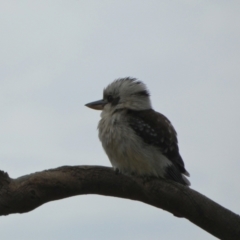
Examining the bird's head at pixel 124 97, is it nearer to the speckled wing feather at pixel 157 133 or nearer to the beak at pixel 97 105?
the beak at pixel 97 105

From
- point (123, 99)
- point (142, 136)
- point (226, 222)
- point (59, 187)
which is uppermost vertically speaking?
point (123, 99)

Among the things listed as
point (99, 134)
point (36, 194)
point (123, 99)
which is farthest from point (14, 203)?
point (123, 99)

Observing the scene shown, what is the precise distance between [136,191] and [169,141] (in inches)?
43.6

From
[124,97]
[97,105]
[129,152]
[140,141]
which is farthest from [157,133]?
[97,105]

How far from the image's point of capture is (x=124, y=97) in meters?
5.10

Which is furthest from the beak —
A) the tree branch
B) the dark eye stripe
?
the tree branch

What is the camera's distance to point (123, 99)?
200 inches

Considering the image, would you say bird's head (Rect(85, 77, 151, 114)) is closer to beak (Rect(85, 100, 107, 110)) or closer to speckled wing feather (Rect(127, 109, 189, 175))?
beak (Rect(85, 100, 107, 110))

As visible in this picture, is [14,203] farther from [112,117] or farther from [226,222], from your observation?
[112,117]

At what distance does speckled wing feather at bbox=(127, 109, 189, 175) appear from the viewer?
4582 mm

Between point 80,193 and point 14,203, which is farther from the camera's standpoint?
point 80,193

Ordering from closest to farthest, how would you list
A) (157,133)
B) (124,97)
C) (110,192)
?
(110,192) < (157,133) < (124,97)

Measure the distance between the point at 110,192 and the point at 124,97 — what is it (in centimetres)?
167

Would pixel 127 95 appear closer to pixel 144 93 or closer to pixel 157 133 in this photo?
pixel 144 93
